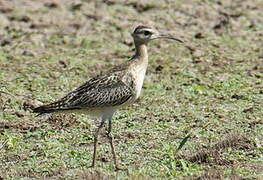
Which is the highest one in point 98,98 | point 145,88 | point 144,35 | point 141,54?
point 144,35

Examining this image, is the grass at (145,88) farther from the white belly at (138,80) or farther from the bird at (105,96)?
the white belly at (138,80)

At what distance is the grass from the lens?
10008 mm

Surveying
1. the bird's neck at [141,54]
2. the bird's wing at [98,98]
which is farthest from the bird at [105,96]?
the bird's neck at [141,54]

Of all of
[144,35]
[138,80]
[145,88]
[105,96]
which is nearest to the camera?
[105,96]

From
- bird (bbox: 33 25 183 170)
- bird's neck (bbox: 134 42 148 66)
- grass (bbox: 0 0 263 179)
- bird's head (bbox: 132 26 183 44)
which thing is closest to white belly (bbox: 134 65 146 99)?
bird (bbox: 33 25 183 170)

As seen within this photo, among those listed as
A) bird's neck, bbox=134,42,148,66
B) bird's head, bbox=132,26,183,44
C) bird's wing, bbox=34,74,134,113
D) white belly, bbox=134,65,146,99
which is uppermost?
bird's head, bbox=132,26,183,44

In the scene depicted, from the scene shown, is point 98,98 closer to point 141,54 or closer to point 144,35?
point 141,54

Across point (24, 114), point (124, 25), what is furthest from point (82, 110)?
point (124, 25)

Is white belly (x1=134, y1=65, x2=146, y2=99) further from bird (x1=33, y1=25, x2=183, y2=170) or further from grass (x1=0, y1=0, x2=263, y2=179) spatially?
grass (x1=0, y1=0, x2=263, y2=179)

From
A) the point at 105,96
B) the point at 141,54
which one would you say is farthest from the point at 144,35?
the point at 105,96

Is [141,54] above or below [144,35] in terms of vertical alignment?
below

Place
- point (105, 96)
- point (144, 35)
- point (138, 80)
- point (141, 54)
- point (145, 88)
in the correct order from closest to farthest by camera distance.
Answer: point (105, 96) < point (138, 80) < point (141, 54) < point (144, 35) < point (145, 88)

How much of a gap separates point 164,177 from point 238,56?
6.59 meters

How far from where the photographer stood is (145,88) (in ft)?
44.9
